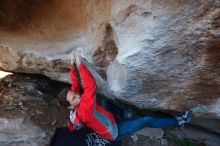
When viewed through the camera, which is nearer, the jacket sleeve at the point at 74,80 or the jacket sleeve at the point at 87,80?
the jacket sleeve at the point at 87,80

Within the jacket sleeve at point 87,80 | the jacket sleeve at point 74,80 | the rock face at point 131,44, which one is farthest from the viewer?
the jacket sleeve at point 74,80

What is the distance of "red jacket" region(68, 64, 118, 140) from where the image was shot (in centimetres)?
271

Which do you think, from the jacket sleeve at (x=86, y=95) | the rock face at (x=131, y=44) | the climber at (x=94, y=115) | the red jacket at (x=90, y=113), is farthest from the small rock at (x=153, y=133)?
the jacket sleeve at (x=86, y=95)

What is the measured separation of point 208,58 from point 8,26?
6.45 ft

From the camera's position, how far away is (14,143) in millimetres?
3340

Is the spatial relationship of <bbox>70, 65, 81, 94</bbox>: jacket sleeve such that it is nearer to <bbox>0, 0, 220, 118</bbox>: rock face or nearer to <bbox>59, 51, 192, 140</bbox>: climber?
<bbox>59, 51, 192, 140</bbox>: climber

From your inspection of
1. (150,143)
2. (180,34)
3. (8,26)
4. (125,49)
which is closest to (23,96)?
(8,26)

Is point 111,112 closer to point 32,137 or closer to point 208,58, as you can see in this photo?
point 32,137

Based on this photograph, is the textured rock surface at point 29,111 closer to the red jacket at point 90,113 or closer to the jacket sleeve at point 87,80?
the red jacket at point 90,113

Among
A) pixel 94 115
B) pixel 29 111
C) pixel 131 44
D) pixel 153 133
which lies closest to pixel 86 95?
pixel 94 115

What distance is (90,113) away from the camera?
284cm

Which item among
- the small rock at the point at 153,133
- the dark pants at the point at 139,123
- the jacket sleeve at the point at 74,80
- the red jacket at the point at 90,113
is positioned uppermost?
the jacket sleeve at the point at 74,80

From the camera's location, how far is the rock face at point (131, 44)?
2.12 meters

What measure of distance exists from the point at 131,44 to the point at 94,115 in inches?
34.9
